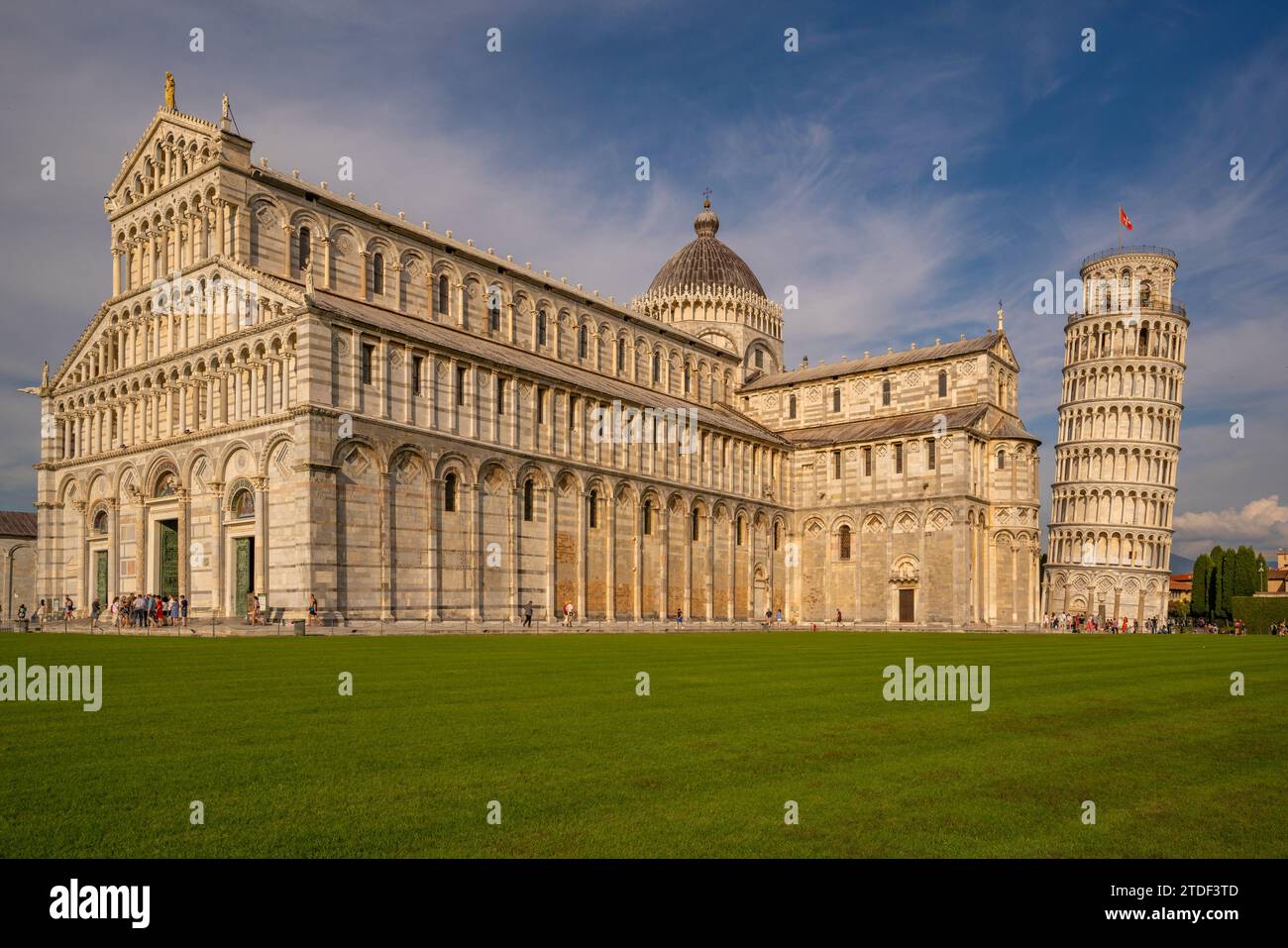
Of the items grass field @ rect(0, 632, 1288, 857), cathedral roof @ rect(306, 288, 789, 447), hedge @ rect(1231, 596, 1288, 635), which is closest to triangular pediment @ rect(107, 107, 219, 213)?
cathedral roof @ rect(306, 288, 789, 447)

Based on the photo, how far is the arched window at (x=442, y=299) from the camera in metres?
56.6

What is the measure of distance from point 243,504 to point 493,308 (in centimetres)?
2106

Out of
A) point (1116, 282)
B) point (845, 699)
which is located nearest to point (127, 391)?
point (845, 699)

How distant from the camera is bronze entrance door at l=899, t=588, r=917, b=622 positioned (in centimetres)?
6550

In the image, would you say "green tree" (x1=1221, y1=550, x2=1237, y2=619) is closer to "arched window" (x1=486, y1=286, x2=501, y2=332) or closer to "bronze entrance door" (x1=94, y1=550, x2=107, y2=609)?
"arched window" (x1=486, y1=286, x2=501, y2=332)

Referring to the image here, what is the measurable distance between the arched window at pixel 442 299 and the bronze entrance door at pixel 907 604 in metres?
33.9

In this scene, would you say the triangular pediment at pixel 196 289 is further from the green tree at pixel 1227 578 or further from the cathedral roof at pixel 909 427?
the green tree at pixel 1227 578

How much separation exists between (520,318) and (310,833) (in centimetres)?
5593

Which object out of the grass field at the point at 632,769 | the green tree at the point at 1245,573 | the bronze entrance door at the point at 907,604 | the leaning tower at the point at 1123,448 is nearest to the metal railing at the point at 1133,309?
the leaning tower at the point at 1123,448

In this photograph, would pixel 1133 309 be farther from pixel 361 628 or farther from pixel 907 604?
pixel 361 628

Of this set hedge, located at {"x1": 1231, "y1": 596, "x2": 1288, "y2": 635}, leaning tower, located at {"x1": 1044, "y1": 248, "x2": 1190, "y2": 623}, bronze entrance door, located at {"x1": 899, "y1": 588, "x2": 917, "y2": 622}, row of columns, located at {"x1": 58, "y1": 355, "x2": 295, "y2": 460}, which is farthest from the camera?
leaning tower, located at {"x1": 1044, "y1": 248, "x2": 1190, "y2": 623}

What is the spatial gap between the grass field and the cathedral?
1050 inches

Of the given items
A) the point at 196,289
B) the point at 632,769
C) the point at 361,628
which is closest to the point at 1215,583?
the point at 361,628
